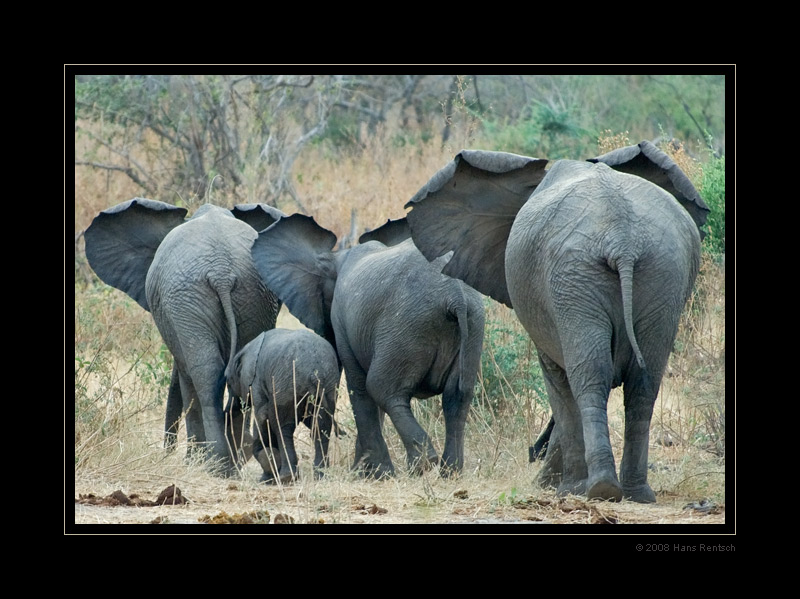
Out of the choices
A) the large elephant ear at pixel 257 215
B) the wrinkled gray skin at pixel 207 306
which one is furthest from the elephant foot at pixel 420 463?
the large elephant ear at pixel 257 215

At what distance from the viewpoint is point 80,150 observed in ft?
46.5

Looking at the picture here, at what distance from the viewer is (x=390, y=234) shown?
7738 mm

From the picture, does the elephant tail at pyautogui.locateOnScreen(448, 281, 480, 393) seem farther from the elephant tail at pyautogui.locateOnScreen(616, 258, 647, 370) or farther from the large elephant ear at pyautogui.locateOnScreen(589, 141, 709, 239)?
the elephant tail at pyautogui.locateOnScreen(616, 258, 647, 370)

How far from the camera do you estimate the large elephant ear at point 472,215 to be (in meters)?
6.18

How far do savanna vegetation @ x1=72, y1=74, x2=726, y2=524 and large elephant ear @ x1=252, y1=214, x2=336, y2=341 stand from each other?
0.79m

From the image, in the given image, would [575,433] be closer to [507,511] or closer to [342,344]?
[507,511]

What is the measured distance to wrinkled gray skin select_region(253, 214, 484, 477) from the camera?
22.2 ft

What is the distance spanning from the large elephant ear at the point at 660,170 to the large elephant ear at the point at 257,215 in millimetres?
2484

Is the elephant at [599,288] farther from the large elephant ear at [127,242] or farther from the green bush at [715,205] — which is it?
the green bush at [715,205]

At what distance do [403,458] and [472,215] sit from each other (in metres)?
1.84

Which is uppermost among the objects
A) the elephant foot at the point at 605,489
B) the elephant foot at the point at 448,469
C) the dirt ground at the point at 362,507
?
the elephant foot at the point at 605,489

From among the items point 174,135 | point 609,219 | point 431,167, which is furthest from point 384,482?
point 174,135

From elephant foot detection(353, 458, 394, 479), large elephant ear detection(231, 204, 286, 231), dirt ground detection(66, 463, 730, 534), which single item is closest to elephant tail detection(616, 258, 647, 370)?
dirt ground detection(66, 463, 730, 534)
